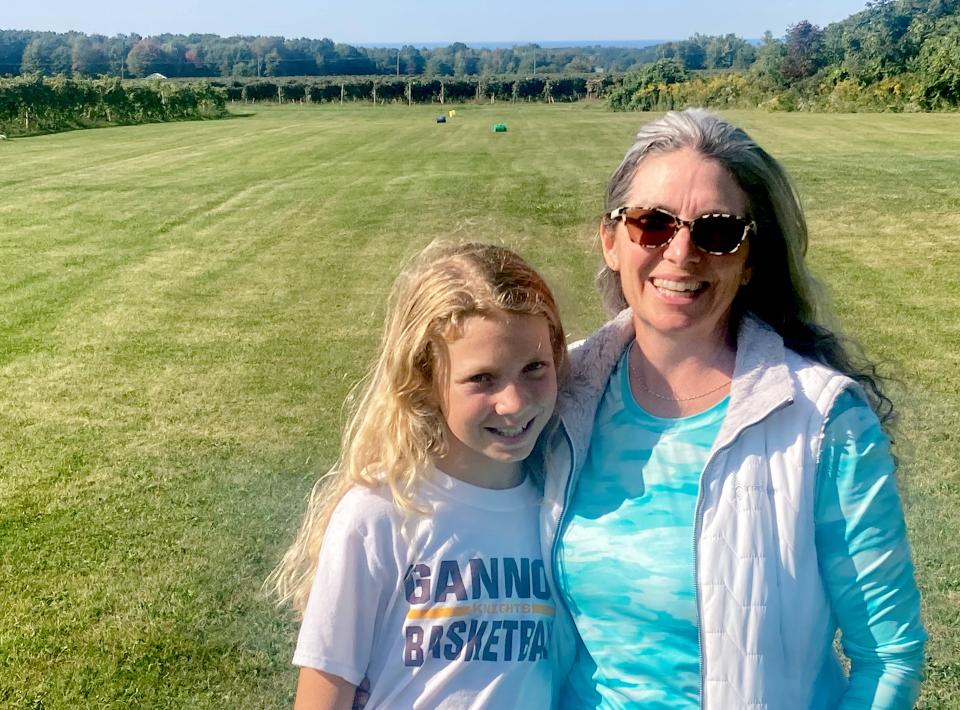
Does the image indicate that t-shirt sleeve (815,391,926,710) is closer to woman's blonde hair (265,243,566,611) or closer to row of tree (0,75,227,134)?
woman's blonde hair (265,243,566,611)

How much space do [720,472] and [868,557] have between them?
277 millimetres

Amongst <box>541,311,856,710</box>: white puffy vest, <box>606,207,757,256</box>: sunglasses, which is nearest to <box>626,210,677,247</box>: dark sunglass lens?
<box>606,207,757,256</box>: sunglasses

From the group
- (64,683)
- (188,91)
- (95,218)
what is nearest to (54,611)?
(64,683)

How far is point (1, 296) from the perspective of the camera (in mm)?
9742

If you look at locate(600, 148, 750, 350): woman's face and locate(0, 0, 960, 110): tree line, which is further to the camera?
locate(0, 0, 960, 110): tree line

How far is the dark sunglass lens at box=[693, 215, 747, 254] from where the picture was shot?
1.88m

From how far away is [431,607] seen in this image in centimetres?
186

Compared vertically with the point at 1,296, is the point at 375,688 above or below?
above

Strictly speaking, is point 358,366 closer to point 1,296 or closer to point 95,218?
point 1,296

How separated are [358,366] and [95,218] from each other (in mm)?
8520

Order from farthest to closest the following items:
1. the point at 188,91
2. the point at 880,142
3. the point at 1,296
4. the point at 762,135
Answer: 1. the point at 188,91
2. the point at 762,135
3. the point at 880,142
4. the point at 1,296

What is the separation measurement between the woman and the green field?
0.35 metres

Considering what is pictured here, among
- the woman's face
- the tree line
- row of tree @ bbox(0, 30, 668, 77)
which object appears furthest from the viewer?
row of tree @ bbox(0, 30, 668, 77)

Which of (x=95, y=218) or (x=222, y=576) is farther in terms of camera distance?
(x=95, y=218)
